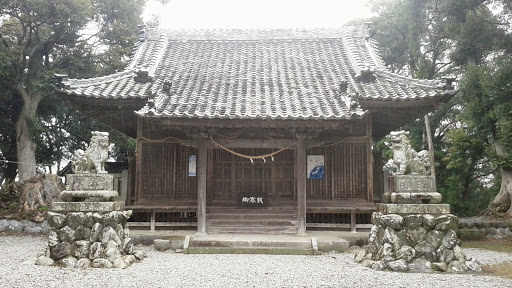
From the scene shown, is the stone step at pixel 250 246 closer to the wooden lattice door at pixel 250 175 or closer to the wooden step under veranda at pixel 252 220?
the wooden step under veranda at pixel 252 220

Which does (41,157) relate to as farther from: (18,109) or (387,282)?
(387,282)

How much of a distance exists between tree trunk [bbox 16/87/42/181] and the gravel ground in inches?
484

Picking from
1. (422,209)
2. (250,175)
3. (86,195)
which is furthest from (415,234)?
(86,195)

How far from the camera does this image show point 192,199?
39.8 feet

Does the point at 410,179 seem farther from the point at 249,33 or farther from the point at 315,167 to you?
the point at 249,33

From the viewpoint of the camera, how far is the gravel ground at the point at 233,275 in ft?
21.3

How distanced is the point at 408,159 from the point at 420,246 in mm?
1798

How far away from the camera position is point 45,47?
20359 millimetres

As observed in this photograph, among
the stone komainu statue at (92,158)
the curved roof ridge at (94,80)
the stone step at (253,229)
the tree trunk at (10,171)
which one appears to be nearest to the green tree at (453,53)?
the stone step at (253,229)

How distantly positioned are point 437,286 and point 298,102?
5967 mm

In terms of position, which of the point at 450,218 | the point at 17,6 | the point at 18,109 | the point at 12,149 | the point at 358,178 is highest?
the point at 17,6

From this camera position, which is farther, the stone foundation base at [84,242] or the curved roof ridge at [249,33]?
the curved roof ridge at [249,33]

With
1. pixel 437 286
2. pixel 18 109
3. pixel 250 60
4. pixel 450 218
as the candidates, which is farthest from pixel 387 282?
pixel 18 109

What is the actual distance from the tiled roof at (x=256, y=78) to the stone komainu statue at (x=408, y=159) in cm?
150
